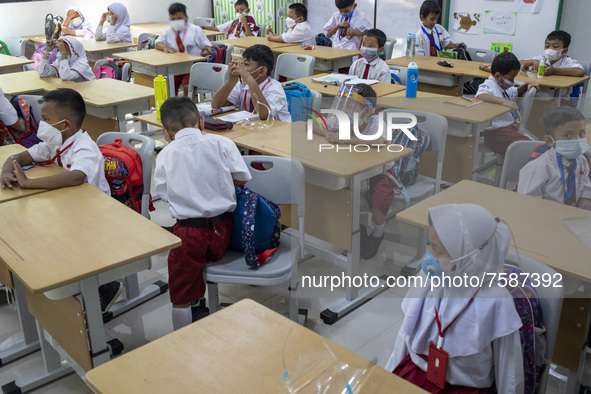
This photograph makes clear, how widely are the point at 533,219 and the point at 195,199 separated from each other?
4.21 ft

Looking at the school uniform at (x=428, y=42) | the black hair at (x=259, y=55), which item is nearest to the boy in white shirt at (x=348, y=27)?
the school uniform at (x=428, y=42)

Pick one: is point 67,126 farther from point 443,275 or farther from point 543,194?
point 543,194

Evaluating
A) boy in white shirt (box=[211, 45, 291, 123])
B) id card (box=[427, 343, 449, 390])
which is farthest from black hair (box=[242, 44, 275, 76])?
id card (box=[427, 343, 449, 390])

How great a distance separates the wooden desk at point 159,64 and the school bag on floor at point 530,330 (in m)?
4.42

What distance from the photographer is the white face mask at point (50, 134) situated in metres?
2.53

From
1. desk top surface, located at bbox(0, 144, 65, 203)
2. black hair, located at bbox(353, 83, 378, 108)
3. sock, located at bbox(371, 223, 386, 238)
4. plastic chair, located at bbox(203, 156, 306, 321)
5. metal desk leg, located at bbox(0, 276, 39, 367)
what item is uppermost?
black hair, located at bbox(353, 83, 378, 108)

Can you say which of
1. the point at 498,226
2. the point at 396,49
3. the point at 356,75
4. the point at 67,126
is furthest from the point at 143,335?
the point at 396,49

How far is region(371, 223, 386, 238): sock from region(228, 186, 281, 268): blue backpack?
0.66m

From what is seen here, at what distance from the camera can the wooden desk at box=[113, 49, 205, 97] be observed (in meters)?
5.37

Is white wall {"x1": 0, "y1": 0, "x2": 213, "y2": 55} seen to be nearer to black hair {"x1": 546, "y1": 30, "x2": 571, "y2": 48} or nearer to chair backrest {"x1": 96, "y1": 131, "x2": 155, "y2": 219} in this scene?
chair backrest {"x1": 96, "y1": 131, "x2": 155, "y2": 219}

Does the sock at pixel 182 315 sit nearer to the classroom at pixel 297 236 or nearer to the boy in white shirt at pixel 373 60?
the classroom at pixel 297 236

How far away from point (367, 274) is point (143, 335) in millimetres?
1182

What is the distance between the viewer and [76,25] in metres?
7.89

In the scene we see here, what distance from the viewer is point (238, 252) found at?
2443 millimetres
